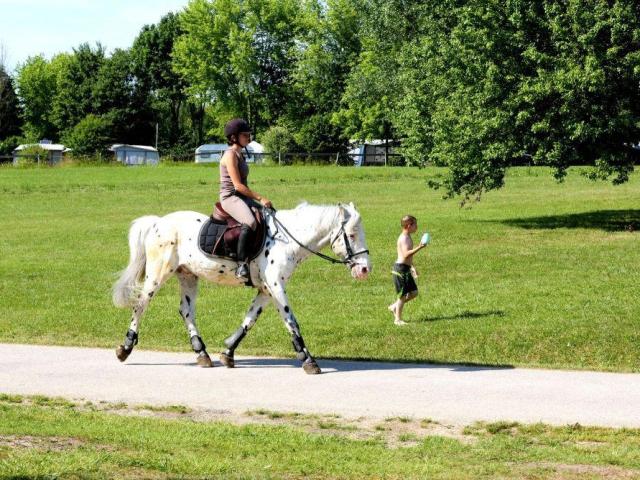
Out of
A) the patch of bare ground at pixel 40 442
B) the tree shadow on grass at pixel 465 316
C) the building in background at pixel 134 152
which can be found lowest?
the building in background at pixel 134 152

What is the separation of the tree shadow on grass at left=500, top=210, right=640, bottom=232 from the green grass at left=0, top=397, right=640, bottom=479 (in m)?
27.7

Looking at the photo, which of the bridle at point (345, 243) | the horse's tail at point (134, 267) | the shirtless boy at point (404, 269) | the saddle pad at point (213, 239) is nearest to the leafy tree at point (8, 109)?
the shirtless boy at point (404, 269)

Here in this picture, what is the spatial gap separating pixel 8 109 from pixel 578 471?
115078 millimetres

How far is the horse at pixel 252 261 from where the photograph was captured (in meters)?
13.3

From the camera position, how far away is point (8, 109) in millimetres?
117812

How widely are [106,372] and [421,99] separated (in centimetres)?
2691

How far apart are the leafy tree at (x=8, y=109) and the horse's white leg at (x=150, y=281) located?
333 ft

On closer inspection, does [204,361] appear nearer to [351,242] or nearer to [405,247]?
[351,242]

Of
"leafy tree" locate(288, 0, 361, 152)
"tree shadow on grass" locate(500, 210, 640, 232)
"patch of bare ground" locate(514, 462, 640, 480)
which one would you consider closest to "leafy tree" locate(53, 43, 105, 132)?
"leafy tree" locate(288, 0, 361, 152)

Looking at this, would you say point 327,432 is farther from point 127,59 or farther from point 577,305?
point 127,59

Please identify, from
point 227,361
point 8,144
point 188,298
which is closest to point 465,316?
point 188,298

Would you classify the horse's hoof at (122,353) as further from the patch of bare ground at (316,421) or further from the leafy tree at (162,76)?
the leafy tree at (162,76)

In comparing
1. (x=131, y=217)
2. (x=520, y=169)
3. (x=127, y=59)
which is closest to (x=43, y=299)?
(x=131, y=217)

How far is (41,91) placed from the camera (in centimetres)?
14225
